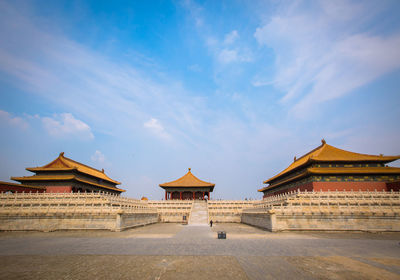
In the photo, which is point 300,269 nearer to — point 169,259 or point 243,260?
point 243,260

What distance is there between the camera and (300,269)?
24.9 ft

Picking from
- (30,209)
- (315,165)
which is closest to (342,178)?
(315,165)

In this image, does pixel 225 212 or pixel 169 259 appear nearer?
pixel 169 259

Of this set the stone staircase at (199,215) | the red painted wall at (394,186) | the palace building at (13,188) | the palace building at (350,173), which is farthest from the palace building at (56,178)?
the red painted wall at (394,186)

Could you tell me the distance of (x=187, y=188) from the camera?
45.8 metres

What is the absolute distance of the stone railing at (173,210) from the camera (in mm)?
32312

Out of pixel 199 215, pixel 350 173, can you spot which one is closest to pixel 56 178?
pixel 199 215

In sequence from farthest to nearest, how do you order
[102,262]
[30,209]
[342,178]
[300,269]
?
[342,178], [30,209], [102,262], [300,269]

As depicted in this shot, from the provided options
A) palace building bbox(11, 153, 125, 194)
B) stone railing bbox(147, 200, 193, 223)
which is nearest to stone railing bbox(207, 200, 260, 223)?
stone railing bbox(147, 200, 193, 223)

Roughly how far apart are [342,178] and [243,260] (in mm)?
30468

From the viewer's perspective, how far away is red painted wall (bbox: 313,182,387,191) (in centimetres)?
3127

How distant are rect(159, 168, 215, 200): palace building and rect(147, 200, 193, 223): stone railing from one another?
8.59 m

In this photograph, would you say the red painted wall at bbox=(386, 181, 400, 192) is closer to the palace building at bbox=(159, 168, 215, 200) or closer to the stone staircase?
the stone staircase

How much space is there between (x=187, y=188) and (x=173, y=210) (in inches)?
475
